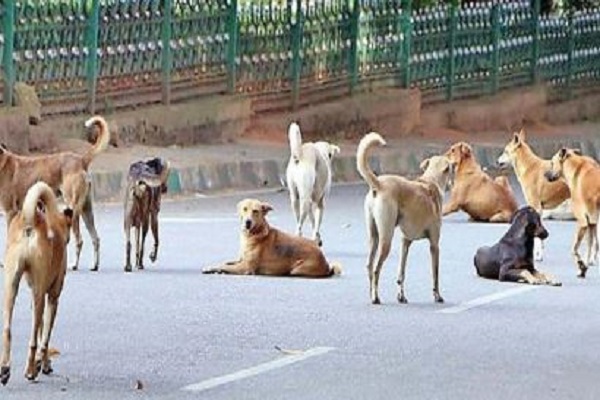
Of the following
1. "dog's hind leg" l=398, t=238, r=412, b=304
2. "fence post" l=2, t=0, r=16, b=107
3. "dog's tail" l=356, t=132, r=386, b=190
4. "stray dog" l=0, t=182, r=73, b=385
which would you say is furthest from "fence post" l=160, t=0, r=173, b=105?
"stray dog" l=0, t=182, r=73, b=385

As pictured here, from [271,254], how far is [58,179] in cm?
166

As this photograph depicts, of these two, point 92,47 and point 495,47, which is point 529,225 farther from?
point 495,47

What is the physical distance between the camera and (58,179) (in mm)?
15617

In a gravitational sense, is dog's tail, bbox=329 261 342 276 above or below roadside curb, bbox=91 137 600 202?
above

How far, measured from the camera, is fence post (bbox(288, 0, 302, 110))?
27.7 m

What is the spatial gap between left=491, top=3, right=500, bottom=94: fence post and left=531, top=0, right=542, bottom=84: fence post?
1.26 metres

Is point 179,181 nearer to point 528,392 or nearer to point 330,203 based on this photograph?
point 330,203

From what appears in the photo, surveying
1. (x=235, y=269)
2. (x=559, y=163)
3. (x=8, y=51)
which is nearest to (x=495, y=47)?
(x=8, y=51)

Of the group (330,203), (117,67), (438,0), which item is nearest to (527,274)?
(330,203)

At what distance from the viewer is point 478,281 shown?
15789mm

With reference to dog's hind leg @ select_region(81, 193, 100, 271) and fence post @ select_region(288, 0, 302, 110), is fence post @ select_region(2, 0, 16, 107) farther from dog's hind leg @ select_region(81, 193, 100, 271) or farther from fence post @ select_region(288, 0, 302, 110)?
dog's hind leg @ select_region(81, 193, 100, 271)

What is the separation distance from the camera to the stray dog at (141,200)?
615 inches

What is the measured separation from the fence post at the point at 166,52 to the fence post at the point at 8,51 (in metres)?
2.90

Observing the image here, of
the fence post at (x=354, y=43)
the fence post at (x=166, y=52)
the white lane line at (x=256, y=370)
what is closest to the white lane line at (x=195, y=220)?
the fence post at (x=166, y=52)
